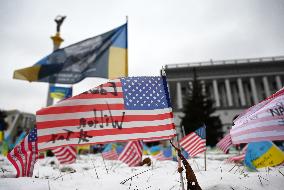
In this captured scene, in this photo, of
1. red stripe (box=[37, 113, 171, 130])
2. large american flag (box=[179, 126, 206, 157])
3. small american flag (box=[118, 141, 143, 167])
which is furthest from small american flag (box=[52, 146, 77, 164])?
red stripe (box=[37, 113, 171, 130])

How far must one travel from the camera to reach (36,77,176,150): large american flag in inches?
132

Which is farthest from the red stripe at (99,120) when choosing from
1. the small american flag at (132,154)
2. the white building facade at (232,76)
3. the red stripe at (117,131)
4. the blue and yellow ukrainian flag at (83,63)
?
the white building facade at (232,76)

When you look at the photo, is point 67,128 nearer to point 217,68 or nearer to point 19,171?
point 19,171

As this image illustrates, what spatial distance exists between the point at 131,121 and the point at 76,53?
442 cm

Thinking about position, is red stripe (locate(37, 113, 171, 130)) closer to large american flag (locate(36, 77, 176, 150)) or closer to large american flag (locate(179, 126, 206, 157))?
large american flag (locate(36, 77, 176, 150))

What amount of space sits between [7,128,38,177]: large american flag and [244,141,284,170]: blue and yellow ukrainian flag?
4.41 m

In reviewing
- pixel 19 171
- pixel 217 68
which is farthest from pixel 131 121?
pixel 217 68

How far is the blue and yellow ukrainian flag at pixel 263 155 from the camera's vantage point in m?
4.87

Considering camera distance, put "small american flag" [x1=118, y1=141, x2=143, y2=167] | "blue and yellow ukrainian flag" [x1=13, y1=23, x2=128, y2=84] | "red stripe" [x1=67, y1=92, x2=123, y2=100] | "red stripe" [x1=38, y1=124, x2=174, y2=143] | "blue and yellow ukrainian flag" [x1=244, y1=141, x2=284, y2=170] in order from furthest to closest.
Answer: "small american flag" [x1=118, y1=141, x2=143, y2=167] → "blue and yellow ukrainian flag" [x1=13, y1=23, x2=128, y2=84] → "blue and yellow ukrainian flag" [x1=244, y1=141, x2=284, y2=170] → "red stripe" [x1=67, y1=92, x2=123, y2=100] → "red stripe" [x1=38, y1=124, x2=174, y2=143]

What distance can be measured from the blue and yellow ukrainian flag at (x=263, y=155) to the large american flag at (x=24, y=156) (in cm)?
441

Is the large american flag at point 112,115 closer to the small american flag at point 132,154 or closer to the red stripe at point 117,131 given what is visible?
the red stripe at point 117,131

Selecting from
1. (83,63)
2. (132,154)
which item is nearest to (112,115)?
(132,154)

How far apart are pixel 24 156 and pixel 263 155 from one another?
4.85 m

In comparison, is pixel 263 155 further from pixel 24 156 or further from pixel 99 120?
pixel 24 156
